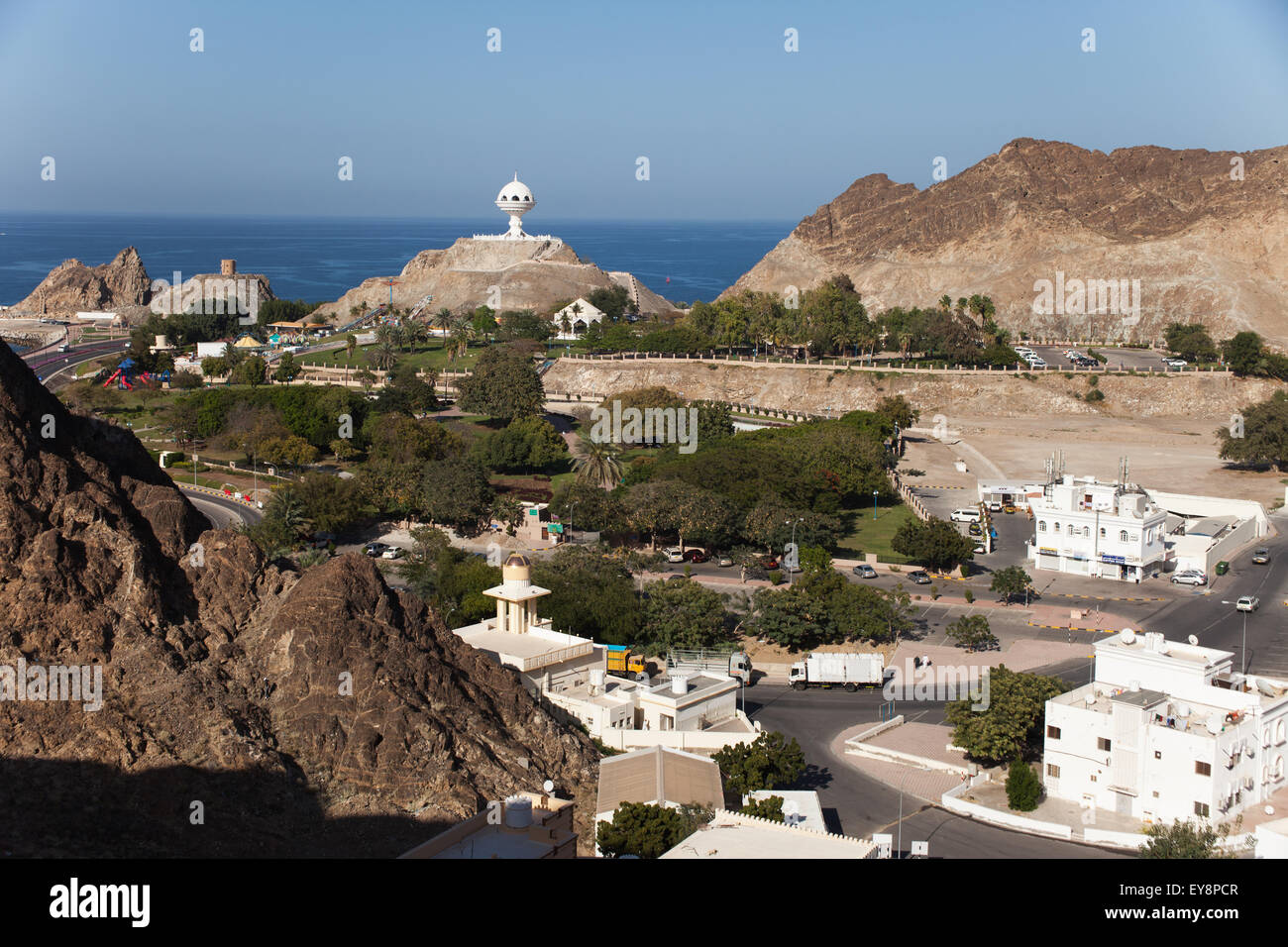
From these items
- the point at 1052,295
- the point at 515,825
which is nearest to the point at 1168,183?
the point at 1052,295

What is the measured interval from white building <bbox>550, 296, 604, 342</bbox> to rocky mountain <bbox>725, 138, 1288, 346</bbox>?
121ft

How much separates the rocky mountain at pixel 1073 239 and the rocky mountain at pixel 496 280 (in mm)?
23883

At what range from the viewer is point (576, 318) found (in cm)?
13962

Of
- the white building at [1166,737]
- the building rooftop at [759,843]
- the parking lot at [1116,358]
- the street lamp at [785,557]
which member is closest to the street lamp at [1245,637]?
the white building at [1166,737]

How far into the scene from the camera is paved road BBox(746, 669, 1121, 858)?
32.3 metres

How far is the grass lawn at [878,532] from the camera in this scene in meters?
64.8

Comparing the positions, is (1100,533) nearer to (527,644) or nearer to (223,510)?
(527,644)

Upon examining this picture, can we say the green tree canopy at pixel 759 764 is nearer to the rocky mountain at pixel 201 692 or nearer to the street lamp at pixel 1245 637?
the rocky mountain at pixel 201 692

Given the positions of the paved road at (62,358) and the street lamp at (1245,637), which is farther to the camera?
the paved road at (62,358)

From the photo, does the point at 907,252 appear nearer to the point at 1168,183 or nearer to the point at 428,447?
the point at 1168,183

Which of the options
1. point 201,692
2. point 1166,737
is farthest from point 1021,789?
point 201,692

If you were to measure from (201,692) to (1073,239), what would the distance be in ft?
516

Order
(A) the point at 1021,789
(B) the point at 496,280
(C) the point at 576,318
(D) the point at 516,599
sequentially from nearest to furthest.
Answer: (A) the point at 1021,789 → (D) the point at 516,599 → (C) the point at 576,318 → (B) the point at 496,280
